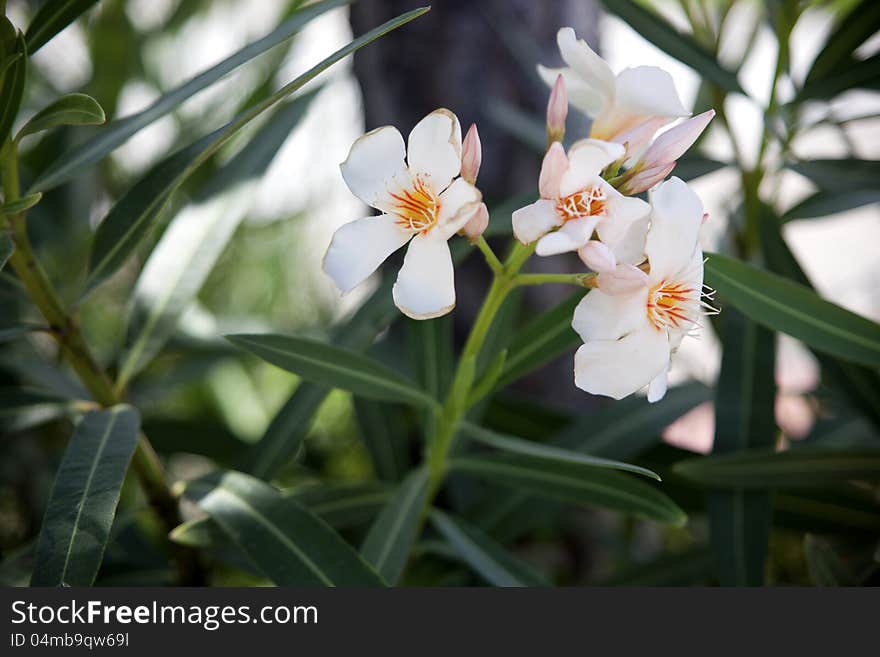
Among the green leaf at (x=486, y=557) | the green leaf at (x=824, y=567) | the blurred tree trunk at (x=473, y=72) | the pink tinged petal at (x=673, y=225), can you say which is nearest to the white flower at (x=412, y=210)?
the pink tinged petal at (x=673, y=225)

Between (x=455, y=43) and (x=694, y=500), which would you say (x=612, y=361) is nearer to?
(x=694, y=500)

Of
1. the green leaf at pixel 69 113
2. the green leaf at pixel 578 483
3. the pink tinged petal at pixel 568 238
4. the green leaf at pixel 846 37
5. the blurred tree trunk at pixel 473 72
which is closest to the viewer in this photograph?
the pink tinged petal at pixel 568 238

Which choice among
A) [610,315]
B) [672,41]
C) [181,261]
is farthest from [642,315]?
Answer: [181,261]

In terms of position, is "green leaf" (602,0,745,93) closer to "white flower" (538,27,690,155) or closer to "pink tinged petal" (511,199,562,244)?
"white flower" (538,27,690,155)

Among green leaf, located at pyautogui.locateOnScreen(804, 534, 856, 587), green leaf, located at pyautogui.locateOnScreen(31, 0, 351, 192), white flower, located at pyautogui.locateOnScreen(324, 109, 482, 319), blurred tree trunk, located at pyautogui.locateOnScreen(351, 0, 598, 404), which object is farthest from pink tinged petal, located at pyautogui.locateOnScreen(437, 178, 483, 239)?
blurred tree trunk, located at pyautogui.locateOnScreen(351, 0, 598, 404)

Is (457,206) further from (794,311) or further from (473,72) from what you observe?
(473,72)

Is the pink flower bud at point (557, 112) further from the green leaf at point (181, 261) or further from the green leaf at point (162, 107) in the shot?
the green leaf at point (181, 261)
